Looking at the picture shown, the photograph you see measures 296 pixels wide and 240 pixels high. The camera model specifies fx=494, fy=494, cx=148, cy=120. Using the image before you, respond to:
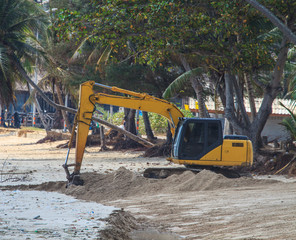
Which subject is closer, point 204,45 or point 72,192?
point 72,192

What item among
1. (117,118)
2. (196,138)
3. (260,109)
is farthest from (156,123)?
(196,138)

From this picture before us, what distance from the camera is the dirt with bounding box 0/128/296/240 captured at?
25.5ft

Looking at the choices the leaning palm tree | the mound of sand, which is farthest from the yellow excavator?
the leaning palm tree

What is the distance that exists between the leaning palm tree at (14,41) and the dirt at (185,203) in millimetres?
8253

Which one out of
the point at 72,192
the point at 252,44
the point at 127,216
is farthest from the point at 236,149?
the point at 127,216

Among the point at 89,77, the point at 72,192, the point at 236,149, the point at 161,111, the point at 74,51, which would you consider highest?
the point at 74,51

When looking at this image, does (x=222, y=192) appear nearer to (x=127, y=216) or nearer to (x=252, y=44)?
(x=127, y=216)

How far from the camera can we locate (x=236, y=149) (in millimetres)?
14375

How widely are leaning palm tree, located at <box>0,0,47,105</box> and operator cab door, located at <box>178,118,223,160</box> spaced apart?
451 inches

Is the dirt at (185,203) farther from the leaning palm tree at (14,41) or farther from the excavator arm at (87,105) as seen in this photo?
the leaning palm tree at (14,41)

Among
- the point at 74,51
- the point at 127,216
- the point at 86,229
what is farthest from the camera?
the point at 74,51

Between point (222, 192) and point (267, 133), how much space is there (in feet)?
74.0

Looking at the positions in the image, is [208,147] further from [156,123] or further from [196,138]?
[156,123]

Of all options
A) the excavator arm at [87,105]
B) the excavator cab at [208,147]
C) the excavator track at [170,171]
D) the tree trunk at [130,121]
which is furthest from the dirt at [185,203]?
the tree trunk at [130,121]
